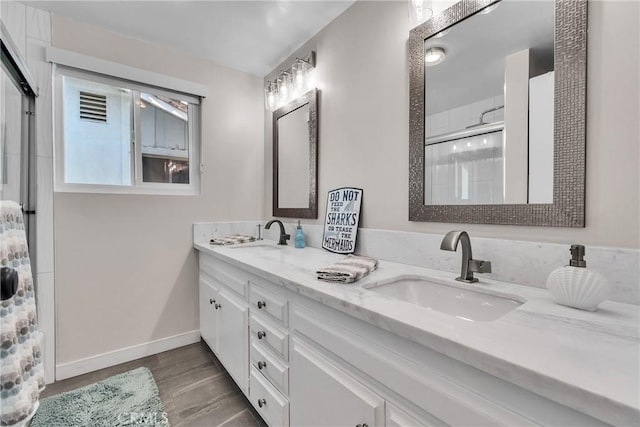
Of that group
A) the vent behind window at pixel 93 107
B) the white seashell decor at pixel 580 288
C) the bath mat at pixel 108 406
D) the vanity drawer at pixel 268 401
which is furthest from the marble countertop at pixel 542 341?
the vent behind window at pixel 93 107

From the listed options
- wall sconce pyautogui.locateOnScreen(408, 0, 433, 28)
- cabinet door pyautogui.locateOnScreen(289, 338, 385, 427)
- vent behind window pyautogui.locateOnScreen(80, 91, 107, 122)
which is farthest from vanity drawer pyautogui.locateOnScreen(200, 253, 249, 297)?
wall sconce pyautogui.locateOnScreen(408, 0, 433, 28)

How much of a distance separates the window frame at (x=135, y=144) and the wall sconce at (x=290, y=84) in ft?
1.79

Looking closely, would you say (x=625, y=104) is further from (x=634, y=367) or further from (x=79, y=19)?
(x=79, y=19)

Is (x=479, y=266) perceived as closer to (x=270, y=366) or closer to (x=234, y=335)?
(x=270, y=366)

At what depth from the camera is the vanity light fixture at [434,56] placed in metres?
1.21

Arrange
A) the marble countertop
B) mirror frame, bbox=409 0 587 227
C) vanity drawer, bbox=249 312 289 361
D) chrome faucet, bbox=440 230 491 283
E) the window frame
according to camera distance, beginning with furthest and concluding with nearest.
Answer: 1. the window frame
2. vanity drawer, bbox=249 312 289 361
3. chrome faucet, bbox=440 230 491 283
4. mirror frame, bbox=409 0 587 227
5. the marble countertop

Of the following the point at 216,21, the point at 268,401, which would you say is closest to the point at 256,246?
the point at 268,401

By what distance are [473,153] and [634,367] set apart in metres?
0.84

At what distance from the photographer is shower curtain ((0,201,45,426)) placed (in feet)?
2.40

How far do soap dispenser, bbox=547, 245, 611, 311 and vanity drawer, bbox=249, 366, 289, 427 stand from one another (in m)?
1.02

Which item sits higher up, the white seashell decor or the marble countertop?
the white seashell decor

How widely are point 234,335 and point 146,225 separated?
1.09 metres

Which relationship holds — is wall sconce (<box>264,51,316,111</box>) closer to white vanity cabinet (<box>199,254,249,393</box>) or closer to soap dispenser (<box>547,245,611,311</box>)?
white vanity cabinet (<box>199,254,249,393</box>)

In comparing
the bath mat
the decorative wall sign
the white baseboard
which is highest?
the decorative wall sign
